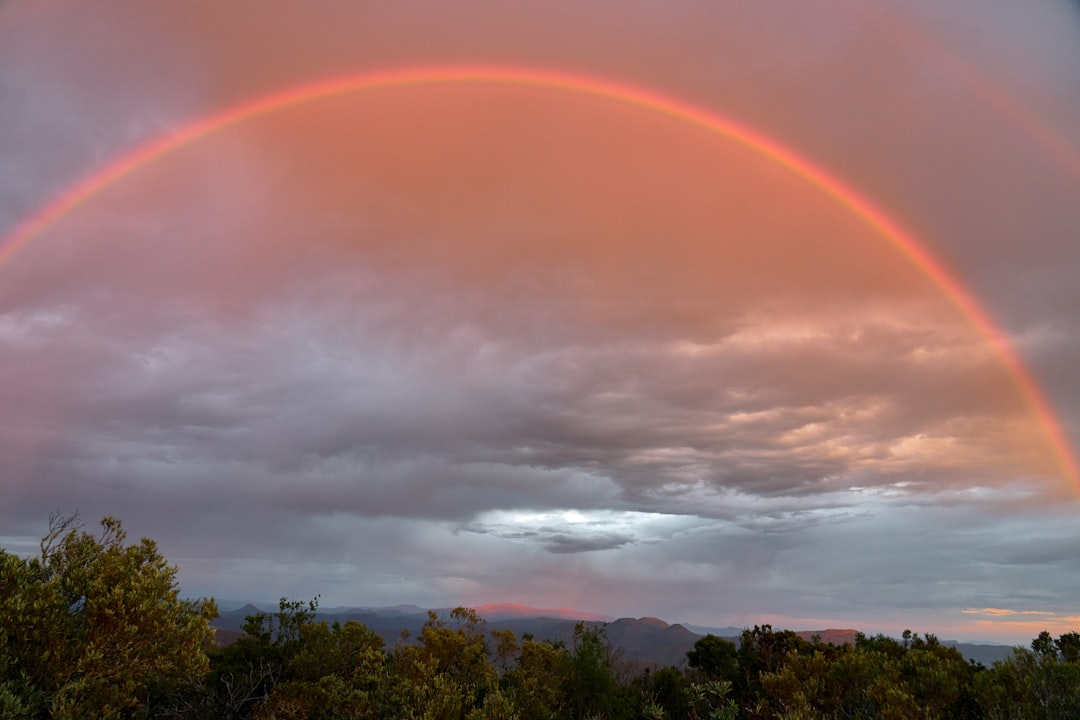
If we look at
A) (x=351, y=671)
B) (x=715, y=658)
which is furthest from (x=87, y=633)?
(x=715, y=658)

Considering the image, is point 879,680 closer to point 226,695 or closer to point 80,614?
point 80,614

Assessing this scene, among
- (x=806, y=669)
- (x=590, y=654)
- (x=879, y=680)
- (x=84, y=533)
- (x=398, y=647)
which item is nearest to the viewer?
(x=84, y=533)

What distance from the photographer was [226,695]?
4688cm

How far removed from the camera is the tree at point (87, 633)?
78.6ft

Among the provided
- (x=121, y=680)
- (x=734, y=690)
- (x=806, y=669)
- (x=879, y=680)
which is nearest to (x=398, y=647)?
(x=121, y=680)

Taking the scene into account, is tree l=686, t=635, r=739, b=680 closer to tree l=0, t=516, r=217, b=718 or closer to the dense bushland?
the dense bushland

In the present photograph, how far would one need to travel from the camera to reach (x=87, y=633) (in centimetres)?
2495

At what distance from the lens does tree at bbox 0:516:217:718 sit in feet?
78.6

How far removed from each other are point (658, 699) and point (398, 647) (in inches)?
1190

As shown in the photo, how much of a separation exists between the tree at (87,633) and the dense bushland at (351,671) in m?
0.06

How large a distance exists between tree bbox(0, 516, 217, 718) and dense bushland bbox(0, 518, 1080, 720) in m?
0.06

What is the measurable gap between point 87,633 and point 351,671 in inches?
1056

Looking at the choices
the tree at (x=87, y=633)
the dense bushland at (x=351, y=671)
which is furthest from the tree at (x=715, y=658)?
the tree at (x=87, y=633)

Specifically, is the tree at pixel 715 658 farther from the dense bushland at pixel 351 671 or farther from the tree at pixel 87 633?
the tree at pixel 87 633
